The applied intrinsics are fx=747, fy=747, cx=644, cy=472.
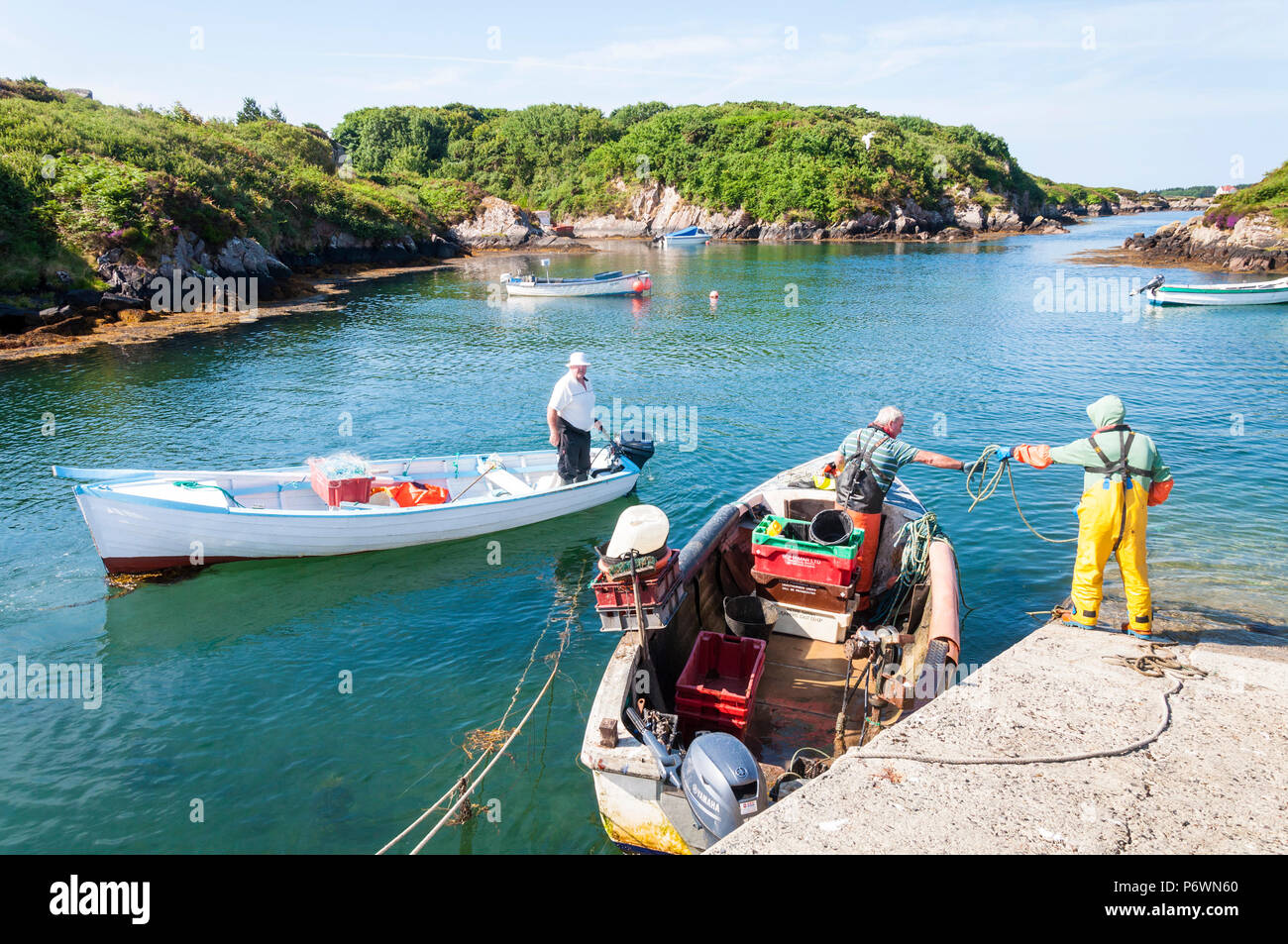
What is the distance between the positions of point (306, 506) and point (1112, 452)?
12.2m

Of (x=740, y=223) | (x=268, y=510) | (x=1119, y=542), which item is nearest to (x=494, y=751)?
(x=268, y=510)

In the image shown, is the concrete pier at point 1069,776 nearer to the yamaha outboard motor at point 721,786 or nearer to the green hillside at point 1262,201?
the yamaha outboard motor at point 721,786

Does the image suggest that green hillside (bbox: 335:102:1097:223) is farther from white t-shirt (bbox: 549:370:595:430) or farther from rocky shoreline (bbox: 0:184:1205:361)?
white t-shirt (bbox: 549:370:595:430)

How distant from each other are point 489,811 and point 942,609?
4943 mm

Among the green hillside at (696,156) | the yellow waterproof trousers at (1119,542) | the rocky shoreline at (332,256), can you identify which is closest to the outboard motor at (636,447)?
the yellow waterproof trousers at (1119,542)

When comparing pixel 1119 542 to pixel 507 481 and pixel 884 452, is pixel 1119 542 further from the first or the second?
pixel 507 481

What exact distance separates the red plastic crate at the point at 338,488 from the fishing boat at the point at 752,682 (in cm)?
664

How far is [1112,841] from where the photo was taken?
14.3ft

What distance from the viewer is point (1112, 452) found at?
6.84 meters

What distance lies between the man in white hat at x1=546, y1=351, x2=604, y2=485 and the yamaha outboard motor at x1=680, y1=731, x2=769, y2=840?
7591mm

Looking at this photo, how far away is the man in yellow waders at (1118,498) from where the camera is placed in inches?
269

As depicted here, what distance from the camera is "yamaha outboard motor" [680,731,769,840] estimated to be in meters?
5.28
